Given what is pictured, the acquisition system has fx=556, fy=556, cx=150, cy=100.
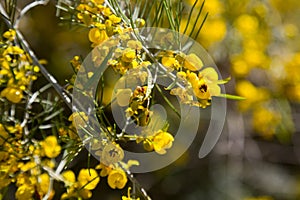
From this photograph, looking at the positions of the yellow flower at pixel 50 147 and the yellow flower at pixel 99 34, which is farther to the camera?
the yellow flower at pixel 50 147

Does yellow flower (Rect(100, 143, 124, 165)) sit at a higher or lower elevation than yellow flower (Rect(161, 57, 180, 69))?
lower

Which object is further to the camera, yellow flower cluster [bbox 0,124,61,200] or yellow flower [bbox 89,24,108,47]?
yellow flower cluster [bbox 0,124,61,200]

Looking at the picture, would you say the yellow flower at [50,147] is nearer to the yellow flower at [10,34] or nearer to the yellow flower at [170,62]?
the yellow flower at [10,34]

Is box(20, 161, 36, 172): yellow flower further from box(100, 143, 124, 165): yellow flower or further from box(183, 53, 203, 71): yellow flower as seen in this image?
box(183, 53, 203, 71): yellow flower

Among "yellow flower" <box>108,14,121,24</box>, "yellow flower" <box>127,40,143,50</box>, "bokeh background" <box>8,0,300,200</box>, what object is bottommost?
"bokeh background" <box>8,0,300,200</box>

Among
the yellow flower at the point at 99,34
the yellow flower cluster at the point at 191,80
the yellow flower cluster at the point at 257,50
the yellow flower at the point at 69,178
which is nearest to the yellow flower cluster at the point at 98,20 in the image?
the yellow flower at the point at 99,34

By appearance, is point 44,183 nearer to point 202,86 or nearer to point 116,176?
point 116,176

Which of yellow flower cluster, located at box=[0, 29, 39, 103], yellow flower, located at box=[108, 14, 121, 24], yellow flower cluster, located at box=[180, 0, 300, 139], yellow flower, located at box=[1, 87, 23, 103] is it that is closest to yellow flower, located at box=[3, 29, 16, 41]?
yellow flower cluster, located at box=[0, 29, 39, 103]
